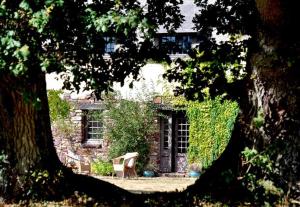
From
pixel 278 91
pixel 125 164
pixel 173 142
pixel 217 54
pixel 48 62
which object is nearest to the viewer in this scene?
pixel 48 62

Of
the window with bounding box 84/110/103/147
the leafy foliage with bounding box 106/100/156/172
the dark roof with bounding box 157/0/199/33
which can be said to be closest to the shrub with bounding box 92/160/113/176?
the leafy foliage with bounding box 106/100/156/172

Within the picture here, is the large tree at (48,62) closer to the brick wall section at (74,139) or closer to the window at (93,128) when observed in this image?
the window at (93,128)

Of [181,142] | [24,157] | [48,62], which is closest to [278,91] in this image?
[48,62]

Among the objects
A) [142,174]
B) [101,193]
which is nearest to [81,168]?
[142,174]

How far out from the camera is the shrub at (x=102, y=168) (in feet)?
64.4

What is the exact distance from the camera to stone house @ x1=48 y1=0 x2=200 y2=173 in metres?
20.5

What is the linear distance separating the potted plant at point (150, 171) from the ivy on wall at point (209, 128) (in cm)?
146

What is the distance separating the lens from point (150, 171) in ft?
64.7

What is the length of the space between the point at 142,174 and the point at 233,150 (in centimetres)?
1207

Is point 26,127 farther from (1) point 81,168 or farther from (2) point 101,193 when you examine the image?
(1) point 81,168

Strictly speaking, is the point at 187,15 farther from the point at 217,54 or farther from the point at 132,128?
the point at 217,54

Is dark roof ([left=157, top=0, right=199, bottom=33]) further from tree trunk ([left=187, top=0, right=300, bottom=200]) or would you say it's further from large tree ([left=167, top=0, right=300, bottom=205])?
tree trunk ([left=187, top=0, right=300, bottom=200])

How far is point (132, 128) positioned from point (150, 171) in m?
1.81

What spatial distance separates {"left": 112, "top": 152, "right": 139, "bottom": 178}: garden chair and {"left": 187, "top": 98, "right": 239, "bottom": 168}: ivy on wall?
7.92ft
